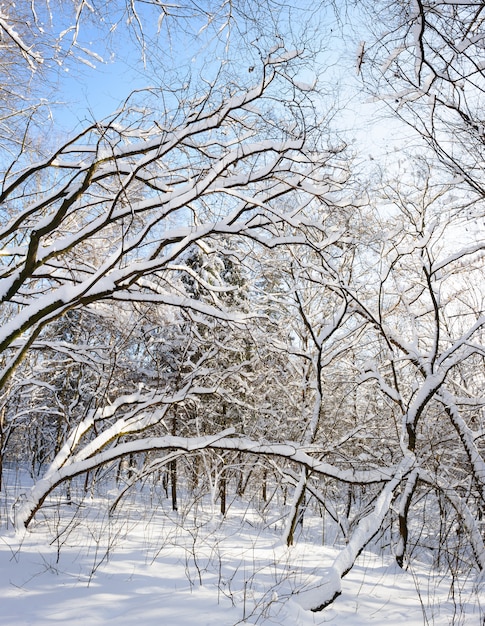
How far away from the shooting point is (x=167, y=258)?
4.47 m

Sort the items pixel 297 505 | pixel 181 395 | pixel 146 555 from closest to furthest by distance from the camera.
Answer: pixel 146 555
pixel 181 395
pixel 297 505

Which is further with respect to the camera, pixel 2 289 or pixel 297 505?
pixel 297 505

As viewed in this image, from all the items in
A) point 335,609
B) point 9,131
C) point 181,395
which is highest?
point 9,131

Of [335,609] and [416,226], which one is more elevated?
[416,226]

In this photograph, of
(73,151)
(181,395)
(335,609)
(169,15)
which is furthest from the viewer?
(181,395)

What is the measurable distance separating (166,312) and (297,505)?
3683mm

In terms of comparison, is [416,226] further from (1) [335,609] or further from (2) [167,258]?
(1) [335,609]

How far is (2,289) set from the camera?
14.4ft

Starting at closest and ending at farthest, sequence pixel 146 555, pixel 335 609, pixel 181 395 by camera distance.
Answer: pixel 335 609 < pixel 146 555 < pixel 181 395

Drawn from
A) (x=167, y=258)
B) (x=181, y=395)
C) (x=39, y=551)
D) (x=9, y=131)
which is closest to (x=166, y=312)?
(x=181, y=395)

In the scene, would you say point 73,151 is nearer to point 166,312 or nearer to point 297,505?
point 166,312

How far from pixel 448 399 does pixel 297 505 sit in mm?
2806

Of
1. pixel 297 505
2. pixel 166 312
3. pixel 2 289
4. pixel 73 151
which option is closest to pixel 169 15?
pixel 73 151

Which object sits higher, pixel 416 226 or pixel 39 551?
pixel 416 226
